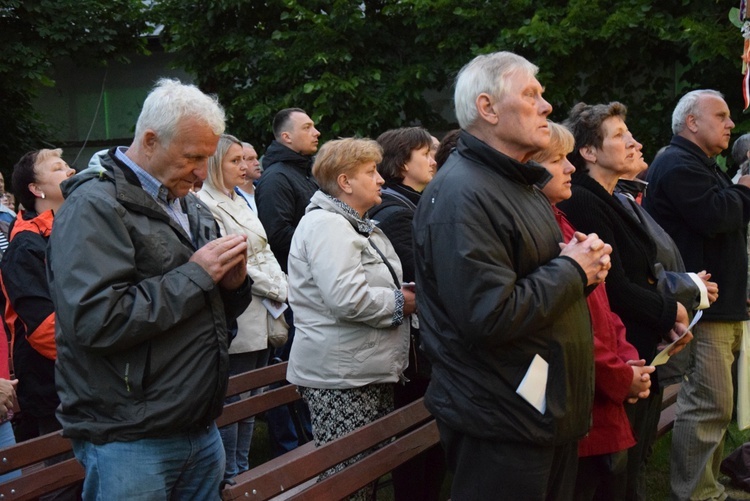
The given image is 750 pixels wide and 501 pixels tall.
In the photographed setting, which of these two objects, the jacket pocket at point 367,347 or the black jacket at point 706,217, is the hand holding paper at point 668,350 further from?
the jacket pocket at point 367,347

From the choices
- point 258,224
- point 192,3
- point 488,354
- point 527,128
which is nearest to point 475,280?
point 488,354

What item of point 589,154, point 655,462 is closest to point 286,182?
point 589,154

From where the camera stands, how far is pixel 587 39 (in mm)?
9953

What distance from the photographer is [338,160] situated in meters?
4.12

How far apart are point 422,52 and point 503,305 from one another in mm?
9155

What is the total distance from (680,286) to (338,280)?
1.46m

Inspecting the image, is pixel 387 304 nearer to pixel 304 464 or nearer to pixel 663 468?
pixel 304 464

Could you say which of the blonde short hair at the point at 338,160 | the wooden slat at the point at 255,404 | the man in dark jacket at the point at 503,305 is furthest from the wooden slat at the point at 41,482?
the blonde short hair at the point at 338,160

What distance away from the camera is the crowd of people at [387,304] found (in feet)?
8.53

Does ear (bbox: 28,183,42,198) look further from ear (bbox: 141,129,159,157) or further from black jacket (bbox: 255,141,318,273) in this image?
ear (bbox: 141,129,159,157)

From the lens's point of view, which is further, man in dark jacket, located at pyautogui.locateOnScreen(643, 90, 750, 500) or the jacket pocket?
man in dark jacket, located at pyautogui.locateOnScreen(643, 90, 750, 500)

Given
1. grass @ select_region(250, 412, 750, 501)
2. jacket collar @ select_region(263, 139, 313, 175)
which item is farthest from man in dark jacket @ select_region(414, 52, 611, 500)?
jacket collar @ select_region(263, 139, 313, 175)

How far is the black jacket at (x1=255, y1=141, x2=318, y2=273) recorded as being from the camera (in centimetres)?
619

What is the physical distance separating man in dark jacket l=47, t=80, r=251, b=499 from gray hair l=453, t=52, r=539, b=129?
80 centimetres
